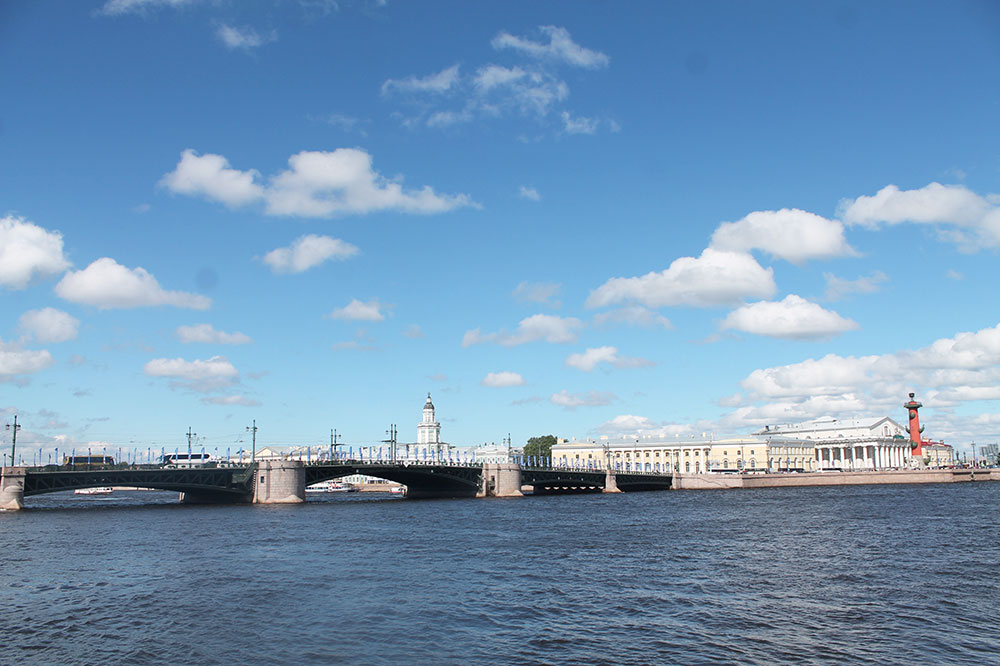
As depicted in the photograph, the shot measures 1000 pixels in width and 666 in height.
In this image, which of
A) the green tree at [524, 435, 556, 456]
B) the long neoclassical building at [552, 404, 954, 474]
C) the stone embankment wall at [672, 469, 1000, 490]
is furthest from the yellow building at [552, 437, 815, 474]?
the stone embankment wall at [672, 469, 1000, 490]

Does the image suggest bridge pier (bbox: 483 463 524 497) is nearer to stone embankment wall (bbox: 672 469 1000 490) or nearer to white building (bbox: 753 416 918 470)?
stone embankment wall (bbox: 672 469 1000 490)

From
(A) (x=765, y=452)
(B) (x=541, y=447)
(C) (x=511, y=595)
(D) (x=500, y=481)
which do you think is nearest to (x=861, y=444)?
(A) (x=765, y=452)

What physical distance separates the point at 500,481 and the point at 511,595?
249 ft

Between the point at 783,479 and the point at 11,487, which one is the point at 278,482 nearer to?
the point at 11,487

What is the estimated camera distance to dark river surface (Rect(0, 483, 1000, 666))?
21500mm

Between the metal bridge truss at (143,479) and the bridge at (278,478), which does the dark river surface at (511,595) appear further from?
the bridge at (278,478)

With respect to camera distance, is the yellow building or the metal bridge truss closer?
the metal bridge truss

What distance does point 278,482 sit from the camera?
88.2m

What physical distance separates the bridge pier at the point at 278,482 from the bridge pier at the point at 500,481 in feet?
84.1

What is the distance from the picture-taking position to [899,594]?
28359 mm

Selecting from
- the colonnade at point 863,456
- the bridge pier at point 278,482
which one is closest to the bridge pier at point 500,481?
the bridge pier at point 278,482

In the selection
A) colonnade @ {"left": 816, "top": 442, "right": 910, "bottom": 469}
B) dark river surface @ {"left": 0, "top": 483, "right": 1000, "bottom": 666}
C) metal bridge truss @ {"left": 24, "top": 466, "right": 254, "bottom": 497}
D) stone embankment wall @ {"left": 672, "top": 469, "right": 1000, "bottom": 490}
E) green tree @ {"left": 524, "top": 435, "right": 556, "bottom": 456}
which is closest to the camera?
dark river surface @ {"left": 0, "top": 483, "right": 1000, "bottom": 666}

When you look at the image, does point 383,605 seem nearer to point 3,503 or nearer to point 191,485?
point 191,485

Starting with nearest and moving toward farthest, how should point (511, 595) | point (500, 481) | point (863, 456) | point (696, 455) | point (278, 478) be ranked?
A: 1. point (511, 595)
2. point (278, 478)
3. point (500, 481)
4. point (696, 455)
5. point (863, 456)
